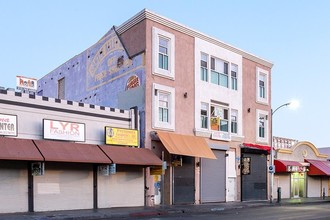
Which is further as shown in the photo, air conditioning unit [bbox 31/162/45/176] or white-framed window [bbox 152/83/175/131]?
white-framed window [bbox 152/83/175/131]

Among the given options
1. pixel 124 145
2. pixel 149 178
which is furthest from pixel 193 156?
pixel 124 145

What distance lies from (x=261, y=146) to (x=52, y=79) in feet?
62.2

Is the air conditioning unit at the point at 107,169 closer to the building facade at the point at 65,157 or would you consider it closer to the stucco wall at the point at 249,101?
the building facade at the point at 65,157

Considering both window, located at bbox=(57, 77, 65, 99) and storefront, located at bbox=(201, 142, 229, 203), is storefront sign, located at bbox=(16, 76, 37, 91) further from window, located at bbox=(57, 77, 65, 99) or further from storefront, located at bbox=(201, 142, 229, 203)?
window, located at bbox=(57, 77, 65, 99)

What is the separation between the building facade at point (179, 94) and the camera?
79.5ft

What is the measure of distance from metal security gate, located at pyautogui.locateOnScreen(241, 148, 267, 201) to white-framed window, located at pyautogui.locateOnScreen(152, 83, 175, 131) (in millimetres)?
7895

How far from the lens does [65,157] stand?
59.9 ft

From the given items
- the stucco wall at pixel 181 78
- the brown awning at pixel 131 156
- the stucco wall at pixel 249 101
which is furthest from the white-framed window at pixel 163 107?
the stucco wall at pixel 249 101

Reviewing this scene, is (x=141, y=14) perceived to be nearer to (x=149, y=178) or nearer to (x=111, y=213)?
(x=149, y=178)

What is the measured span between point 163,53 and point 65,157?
33.4 feet

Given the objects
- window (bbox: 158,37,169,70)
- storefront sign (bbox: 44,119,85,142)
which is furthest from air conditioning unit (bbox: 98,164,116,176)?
window (bbox: 158,37,169,70)

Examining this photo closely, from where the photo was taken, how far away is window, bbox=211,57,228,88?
1136 inches

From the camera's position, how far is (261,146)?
3178 cm

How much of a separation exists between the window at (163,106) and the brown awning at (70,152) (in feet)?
18.3
